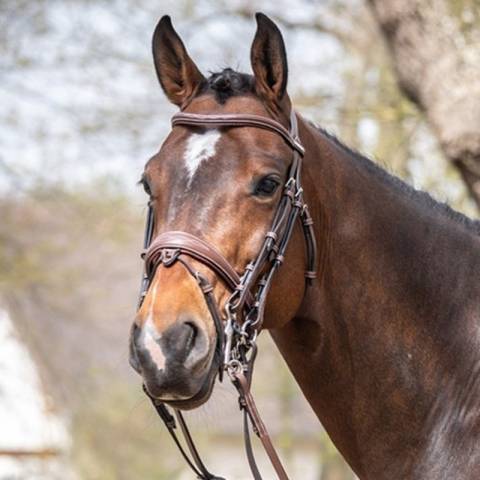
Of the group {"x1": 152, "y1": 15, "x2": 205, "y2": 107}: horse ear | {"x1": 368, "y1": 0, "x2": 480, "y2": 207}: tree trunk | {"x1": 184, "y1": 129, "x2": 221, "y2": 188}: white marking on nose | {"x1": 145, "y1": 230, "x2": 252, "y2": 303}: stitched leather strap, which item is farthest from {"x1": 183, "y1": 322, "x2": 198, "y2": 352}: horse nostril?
{"x1": 368, "y1": 0, "x2": 480, "y2": 207}: tree trunk

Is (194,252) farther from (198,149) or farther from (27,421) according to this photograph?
(27,421)

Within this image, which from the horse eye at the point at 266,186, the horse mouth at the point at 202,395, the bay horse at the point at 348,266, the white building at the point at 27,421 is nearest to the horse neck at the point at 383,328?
the bay horse at the point at 348,266

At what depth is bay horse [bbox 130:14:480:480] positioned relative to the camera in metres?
4.67

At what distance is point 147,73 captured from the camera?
15148 mm

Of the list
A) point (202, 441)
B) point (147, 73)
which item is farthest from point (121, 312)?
point (147, 73)

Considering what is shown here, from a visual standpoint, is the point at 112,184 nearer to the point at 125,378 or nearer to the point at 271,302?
the point at 125,378

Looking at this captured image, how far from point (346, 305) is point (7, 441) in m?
22.1

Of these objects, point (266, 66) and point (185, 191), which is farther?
point (266, 66)

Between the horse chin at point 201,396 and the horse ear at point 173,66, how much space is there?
131cm

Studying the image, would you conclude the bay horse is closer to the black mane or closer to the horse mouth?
the black mane

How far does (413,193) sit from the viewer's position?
17.0ft

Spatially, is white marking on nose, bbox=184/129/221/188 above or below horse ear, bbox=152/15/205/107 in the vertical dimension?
below

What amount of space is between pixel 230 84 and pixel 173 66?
358mm

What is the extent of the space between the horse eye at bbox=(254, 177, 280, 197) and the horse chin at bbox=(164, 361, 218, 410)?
72 cm
